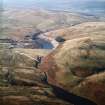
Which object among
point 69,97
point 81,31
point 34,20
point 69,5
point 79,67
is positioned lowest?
point 69,97

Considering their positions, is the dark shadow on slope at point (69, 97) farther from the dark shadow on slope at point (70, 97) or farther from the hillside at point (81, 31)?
the hillside at point (81, 31)

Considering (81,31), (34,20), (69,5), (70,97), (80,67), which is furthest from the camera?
(34,20)

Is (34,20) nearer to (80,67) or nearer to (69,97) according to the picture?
(80,67)

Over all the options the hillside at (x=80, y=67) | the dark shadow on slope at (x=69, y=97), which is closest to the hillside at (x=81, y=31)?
the hillside at (x=80, y=67)

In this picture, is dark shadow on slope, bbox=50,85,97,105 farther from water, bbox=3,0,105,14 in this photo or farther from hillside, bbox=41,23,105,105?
water, bbox=3,0,105,14

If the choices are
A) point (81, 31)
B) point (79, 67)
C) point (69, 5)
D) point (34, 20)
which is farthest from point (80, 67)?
point (34, 20)

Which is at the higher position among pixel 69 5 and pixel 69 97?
pixel 69 5
